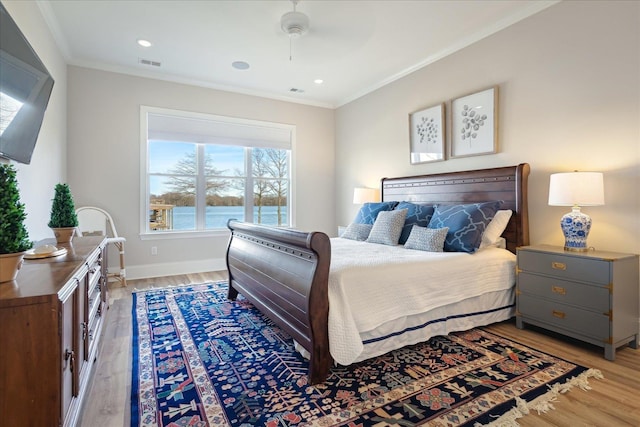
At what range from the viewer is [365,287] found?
211 cm

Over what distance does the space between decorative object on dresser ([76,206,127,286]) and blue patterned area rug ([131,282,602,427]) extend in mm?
1730

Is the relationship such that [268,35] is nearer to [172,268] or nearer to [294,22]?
[294,22]

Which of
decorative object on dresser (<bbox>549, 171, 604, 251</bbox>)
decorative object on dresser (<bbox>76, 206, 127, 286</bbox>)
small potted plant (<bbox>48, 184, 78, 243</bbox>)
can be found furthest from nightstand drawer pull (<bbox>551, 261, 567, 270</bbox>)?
decorative object on dresser (<bbox>76, 206, 127, 286</bbox>)

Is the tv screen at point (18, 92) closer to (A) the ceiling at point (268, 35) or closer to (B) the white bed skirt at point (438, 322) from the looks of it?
(A) the ceiling at point (268, 35)

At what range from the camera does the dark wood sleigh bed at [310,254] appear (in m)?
1.89

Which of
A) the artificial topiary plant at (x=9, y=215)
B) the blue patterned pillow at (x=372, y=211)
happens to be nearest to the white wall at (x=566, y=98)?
the blue patterned pillow at (x=372, y=211)

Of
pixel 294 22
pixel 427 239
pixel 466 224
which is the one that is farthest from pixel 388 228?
pixel 294 22

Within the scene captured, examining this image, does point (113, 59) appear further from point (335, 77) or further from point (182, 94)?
point (335, 77)

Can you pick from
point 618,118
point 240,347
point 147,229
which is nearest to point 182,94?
point 147,229

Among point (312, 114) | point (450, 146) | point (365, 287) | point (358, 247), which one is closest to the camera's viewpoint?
point (365, 287)

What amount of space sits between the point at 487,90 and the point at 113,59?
4.45 meters

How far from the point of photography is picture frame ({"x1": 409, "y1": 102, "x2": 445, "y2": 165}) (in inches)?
155

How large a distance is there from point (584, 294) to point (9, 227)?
3.27 metres

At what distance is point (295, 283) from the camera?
208 cm
